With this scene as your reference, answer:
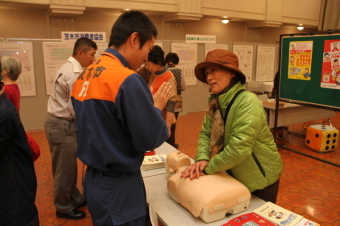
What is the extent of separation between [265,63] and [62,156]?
771 cm

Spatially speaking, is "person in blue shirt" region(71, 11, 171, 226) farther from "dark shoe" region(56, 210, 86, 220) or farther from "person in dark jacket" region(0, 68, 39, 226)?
"dark shoe" region(56, 210, 86, 220)

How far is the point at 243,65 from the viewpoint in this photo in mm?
8234

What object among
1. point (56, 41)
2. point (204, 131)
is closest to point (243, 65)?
point (56, 41)

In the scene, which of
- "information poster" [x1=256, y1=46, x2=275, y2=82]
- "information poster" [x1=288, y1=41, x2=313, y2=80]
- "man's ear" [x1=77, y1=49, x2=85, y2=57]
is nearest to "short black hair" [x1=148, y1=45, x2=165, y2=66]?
"man's ear" [x1=77, y1=49, x2=85, y2=57]

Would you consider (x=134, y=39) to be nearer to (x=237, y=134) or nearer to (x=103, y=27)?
(x=237, y=134)

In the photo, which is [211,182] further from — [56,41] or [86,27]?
[86,27]

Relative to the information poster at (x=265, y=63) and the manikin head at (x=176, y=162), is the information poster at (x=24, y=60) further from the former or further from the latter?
the information poster at (x=265, y=63)

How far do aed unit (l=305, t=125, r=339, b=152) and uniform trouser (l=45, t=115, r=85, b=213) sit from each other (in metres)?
3.99

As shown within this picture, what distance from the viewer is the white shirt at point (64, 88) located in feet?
7.72

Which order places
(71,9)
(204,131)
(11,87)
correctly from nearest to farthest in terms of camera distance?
(204,131) → (11,87) → (71,9)

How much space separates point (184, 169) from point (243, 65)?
7048 mm

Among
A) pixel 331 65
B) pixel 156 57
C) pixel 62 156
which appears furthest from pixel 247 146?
pixel 331 65

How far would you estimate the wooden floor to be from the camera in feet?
9.20

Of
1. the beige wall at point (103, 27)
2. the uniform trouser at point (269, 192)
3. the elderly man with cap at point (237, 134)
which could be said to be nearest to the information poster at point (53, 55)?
the beige wall at point (103, 27)
